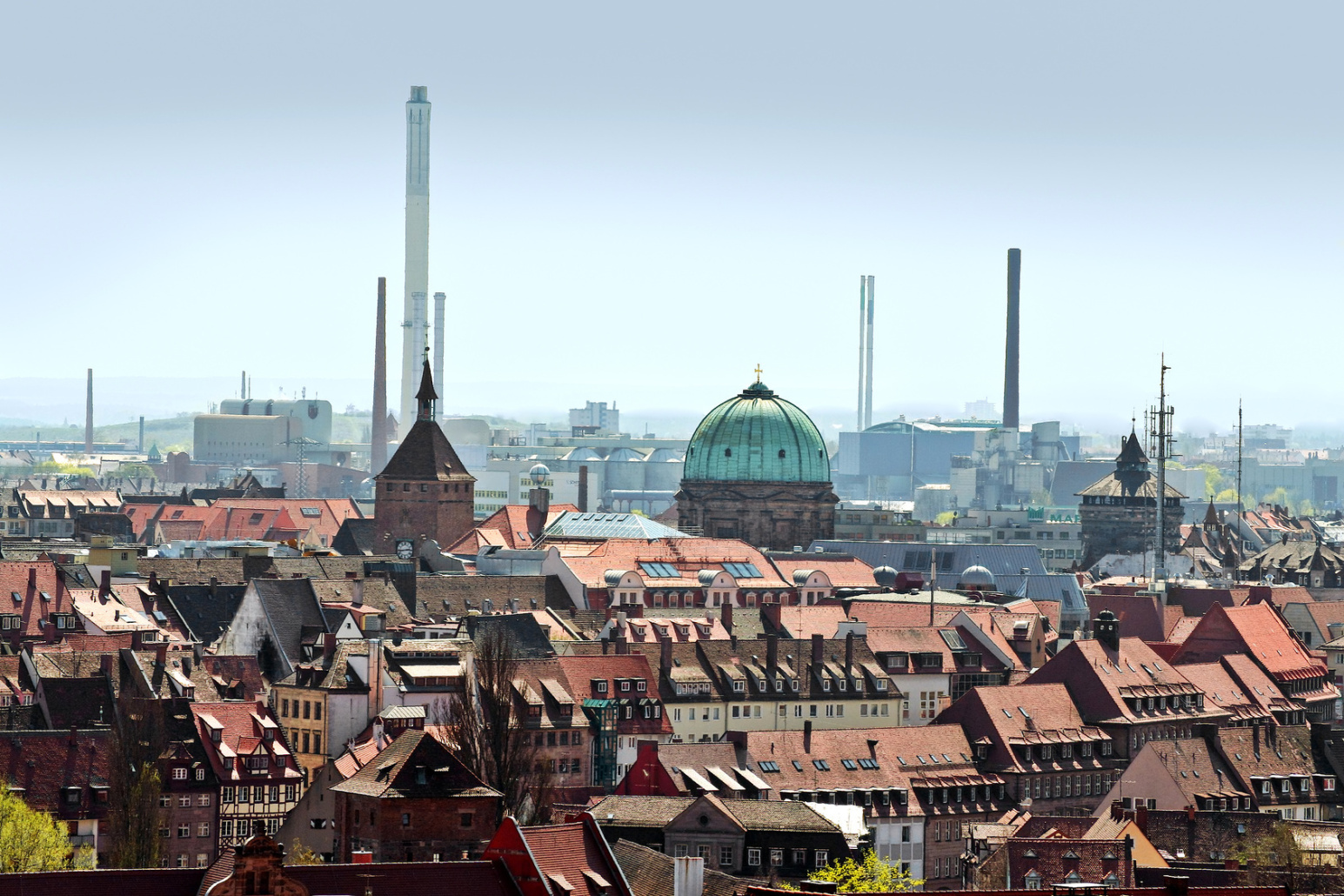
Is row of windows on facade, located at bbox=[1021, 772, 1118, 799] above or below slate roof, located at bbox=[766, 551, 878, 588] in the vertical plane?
below

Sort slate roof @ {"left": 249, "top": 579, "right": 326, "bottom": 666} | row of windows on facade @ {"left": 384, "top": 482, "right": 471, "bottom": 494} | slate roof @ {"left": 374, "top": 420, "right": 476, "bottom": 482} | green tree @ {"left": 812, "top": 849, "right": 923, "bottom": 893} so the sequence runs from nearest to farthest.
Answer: green tree @ {"left": 812, "top": 849, "right": 923, "bottom": 893} < slate roof @ {"left": 249, "top": 579, "right": 326, "bottom": 666} < row of windows on facade @ {"left": 384, "top": 482, "right": 471, "bottom": 494} < slate roof @ {"left": 374, "top": 420, "right": 476, "bottom": 482}

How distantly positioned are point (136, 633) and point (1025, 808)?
3135 centimetres

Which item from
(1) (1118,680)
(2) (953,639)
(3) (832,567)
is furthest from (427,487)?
(1) (1118,680)

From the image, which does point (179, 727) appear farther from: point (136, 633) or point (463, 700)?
point (136, 633)

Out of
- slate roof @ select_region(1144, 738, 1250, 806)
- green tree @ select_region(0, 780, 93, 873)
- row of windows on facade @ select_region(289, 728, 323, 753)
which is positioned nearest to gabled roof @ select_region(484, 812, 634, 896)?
green tree @ select_region(0, 780, 93, 873)

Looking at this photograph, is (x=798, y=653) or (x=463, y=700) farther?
(x=798, y=653)

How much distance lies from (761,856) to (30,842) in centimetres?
1826

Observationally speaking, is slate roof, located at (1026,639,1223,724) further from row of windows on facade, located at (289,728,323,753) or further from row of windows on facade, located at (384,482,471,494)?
row of windows on facade, located at (384,482,471,494)

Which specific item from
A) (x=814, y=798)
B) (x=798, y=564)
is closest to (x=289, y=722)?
→ (x=814, y=798)

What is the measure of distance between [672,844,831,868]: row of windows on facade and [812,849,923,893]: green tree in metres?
0.39

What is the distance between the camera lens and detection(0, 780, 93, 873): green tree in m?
77.8

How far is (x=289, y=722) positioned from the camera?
107 metres

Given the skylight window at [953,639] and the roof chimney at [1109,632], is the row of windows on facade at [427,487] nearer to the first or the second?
the skylight window at [953,639]

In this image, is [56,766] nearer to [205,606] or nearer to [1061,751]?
[1061,751]
